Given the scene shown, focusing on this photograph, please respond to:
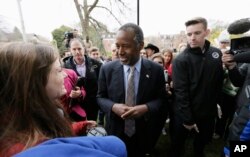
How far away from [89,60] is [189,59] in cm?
A: 172

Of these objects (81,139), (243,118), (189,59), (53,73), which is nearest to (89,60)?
(189,59)

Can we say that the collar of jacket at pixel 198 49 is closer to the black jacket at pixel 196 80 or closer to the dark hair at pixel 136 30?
the black jacket at pixel 196 80

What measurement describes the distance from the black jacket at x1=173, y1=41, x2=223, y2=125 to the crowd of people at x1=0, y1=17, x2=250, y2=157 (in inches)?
0.4

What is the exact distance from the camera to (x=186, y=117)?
10.2 feet

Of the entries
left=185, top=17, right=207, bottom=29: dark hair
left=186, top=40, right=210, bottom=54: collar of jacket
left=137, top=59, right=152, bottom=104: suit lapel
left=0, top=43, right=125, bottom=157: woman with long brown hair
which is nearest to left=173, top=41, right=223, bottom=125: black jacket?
left=186, top=40, right=210, bottom=54: collar of jacket

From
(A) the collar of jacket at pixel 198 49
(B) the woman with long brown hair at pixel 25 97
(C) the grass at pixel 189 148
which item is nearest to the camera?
(B) the woman with long brown hair at pixel 25 97

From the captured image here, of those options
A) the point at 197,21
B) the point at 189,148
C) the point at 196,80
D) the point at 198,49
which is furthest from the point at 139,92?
the point at 189,148

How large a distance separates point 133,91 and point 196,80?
35.1 inches

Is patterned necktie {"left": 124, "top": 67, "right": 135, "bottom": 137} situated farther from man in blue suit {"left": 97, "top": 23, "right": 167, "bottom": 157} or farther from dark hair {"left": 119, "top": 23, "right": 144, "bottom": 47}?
dark hair {"left": 119, "top": 23, "right": 144, "bottom": 47}

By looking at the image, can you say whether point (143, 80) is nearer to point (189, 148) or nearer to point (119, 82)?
point (119, 82)

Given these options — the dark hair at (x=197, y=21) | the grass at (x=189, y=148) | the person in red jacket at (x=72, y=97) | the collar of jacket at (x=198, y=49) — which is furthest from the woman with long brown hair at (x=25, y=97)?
the grass at (x=189, y=148)

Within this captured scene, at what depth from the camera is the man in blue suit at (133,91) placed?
265 cm

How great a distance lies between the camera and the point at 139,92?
8.80 feet

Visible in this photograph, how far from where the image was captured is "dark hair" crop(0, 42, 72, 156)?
1041 millimetres
